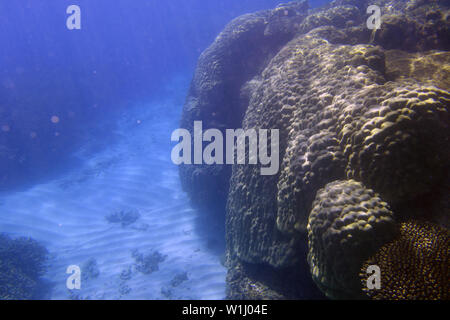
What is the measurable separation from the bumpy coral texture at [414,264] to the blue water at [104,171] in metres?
5.38

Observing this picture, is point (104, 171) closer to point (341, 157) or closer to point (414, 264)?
point (341, 157)

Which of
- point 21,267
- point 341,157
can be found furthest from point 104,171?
point 341,157

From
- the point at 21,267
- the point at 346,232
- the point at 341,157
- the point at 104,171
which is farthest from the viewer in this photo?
the point at 104,171

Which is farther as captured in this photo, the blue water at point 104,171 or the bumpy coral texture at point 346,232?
the blue water at point 104,171

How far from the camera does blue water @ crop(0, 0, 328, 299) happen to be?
8.19 m

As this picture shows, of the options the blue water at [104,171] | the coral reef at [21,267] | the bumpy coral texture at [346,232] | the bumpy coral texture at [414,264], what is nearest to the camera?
the bumpy coral texture at [414,264]

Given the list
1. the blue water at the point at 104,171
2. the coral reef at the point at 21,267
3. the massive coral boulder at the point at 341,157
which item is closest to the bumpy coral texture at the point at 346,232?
the massive coral boulder at the point at 341,157

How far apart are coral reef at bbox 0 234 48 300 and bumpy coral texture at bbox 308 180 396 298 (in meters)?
9.95

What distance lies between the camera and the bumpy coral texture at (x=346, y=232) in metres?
2.20

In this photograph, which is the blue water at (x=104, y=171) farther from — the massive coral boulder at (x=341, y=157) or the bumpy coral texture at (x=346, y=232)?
the bumpy coral texture at (x=346, y=232)

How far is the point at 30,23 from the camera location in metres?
56.2

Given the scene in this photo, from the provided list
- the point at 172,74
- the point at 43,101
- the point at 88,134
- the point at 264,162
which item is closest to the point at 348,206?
the point at 264,162

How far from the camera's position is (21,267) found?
357 inches

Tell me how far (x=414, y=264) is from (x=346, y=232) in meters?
0.55
